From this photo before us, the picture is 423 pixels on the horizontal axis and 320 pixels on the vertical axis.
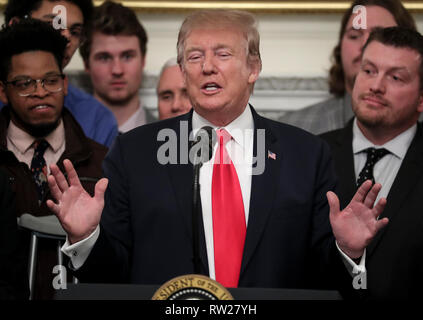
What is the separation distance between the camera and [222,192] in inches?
72.0

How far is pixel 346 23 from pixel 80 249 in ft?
6.12

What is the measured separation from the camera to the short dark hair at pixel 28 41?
2.48 metres

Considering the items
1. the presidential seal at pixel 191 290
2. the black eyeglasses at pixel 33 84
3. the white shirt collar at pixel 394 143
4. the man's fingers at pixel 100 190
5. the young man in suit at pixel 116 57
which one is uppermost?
the young man in suit at pixel 116 57

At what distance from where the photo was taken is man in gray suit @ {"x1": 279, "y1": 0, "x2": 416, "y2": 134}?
117 inches

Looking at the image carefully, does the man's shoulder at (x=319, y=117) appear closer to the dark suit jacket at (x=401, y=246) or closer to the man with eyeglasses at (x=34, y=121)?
the dark suit jacket at (x=401, y=246)

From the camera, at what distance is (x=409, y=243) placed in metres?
2.27

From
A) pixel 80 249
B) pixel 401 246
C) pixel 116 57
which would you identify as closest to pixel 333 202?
pixel 80 249

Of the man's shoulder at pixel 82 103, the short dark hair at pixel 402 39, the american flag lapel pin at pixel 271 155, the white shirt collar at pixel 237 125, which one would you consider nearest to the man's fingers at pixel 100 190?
the white shirt collar at pixel 237 125

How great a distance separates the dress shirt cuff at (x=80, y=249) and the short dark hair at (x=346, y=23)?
1.83 meters

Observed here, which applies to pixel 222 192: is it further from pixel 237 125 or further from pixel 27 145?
pixel 27 145

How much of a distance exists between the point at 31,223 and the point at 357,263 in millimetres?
1044

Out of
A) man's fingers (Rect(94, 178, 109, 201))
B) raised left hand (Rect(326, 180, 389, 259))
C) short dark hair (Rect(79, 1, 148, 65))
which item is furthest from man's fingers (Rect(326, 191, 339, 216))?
short dark hair (Rect(79, 1, 148, 65))

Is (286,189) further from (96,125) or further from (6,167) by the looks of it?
(96,125)

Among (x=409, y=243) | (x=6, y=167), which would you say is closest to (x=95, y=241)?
(x=6, y=167)
